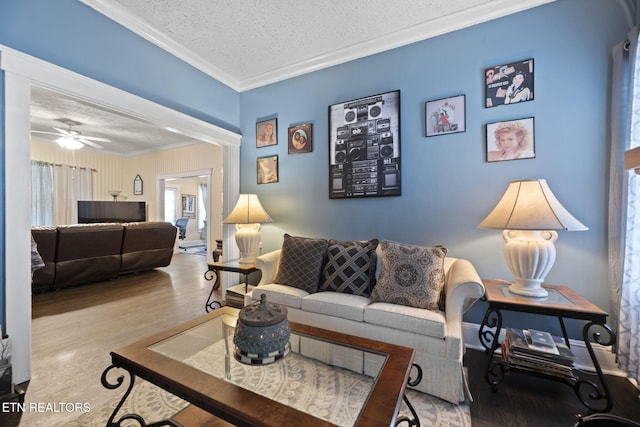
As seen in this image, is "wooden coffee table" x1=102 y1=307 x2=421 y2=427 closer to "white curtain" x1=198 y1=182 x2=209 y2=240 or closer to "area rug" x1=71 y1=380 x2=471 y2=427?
"area rug" x1=71 y1=380 x2=471 y2=427

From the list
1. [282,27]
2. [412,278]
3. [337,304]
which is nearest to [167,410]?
[337,304]

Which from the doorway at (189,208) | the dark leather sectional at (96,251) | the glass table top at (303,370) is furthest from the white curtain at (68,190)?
the glass table top at (303,370)

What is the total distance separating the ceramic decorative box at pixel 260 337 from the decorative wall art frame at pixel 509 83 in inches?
90.8

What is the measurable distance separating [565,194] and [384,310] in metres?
1.60

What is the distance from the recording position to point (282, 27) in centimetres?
237

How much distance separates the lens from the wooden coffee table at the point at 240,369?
0.89 meters

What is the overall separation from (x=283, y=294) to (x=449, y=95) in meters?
2.22

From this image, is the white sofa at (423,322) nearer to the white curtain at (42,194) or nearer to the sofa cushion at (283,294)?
the sofa cushion at (283,294)

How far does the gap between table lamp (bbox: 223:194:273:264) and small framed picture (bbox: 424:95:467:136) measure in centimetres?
186

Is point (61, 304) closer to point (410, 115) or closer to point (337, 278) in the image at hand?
point (337, 278)

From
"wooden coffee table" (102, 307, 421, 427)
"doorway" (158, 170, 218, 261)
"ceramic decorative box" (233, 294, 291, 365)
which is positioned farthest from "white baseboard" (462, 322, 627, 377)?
"doorway" (158, 170, 218, 261)

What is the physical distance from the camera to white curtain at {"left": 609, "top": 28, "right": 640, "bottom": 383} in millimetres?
1578

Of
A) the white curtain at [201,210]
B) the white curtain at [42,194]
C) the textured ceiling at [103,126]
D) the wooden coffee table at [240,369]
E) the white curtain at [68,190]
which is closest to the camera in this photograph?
the wooden coffee table at [240,369]

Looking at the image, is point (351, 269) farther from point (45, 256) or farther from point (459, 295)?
point (45, 256)
